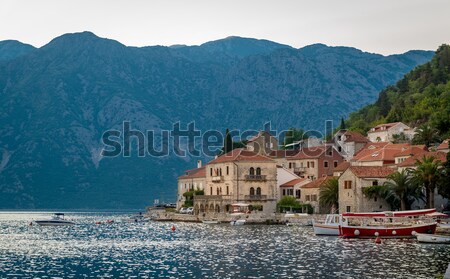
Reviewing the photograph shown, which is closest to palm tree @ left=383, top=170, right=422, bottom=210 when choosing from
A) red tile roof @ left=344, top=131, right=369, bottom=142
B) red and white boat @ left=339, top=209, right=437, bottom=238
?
red and white boat @ left=339, top=209, right=437, bottom=238

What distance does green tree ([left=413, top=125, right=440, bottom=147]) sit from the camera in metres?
133

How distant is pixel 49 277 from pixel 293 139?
141651 millimetres


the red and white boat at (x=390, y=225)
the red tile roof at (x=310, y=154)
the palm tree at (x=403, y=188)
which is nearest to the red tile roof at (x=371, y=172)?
the palm tree at (x=403, y=188)

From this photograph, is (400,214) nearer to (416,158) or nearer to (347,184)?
(416,158)

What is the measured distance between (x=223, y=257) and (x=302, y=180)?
2666 inches

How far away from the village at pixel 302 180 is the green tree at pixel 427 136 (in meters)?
2.63

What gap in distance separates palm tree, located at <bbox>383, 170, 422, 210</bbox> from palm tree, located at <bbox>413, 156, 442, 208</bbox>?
2.76 meters

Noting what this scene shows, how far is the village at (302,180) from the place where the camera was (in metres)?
111

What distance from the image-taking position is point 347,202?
4441 inches

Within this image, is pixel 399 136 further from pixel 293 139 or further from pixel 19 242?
pixel 19 242

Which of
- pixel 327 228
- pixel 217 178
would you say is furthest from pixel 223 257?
pixel 217 178

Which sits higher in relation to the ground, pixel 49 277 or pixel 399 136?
pixel 399 136

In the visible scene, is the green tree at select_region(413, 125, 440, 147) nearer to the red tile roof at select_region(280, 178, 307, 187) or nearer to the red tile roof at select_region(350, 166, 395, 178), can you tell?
the red tile roof at select_region(280, 178, 307, 187)

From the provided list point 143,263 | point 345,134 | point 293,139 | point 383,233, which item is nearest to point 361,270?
point 143,263
